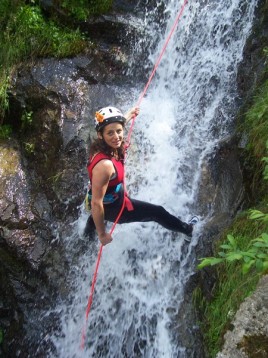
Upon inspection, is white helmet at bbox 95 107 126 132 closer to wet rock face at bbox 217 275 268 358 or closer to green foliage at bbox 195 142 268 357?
green foliage at bbox 195 142 268 357

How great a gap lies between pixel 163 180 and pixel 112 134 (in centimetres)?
202

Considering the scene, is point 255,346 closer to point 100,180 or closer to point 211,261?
point 211,261

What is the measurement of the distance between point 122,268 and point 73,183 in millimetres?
1295

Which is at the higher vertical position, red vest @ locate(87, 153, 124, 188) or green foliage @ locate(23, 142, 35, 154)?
green foliage @ locate(23, 142, 35, 154)

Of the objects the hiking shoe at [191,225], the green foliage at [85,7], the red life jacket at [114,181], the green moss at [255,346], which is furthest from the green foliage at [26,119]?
the green moss at [255,346]

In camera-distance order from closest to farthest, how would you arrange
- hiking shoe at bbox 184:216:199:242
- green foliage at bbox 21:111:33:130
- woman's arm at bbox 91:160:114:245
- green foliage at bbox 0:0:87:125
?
1. woman's arm at bbox 91:160:114:245
2. hiking shoe at bbox 184:216:199:242
3. green foliage at bbox 21:111:33:130
4. green foliage at bbox 0:0:87:125

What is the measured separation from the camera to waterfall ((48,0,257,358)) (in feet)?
14.4

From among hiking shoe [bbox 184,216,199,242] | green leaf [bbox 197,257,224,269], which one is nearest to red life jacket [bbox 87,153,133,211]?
hiking shoe [bbox 184,216,199,242]

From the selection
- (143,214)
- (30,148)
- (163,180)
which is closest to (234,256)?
(143,214)

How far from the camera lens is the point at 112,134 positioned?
3.33 m

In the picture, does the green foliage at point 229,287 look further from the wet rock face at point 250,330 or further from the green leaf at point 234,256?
the green leaf at point 234,256

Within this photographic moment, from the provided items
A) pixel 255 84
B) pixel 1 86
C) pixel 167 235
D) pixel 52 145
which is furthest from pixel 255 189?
pixel 1 86

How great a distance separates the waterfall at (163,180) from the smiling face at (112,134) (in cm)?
172

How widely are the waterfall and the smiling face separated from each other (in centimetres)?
172
